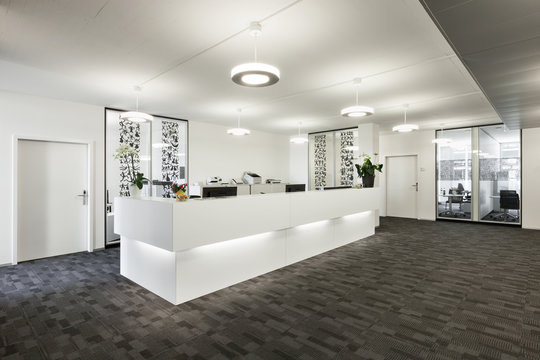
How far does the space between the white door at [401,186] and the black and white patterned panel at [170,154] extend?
7.38 meters

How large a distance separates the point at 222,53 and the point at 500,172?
353 inches

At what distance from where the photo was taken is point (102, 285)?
3.87 metres

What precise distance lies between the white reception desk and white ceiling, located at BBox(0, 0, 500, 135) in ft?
6.14

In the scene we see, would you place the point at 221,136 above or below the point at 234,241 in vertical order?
above

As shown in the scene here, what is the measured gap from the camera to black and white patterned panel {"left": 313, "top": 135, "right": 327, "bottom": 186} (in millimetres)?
10141

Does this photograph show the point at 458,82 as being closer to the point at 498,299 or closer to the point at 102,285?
the point at 498,299

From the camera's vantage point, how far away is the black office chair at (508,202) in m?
8.08

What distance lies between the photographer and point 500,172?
844 cm

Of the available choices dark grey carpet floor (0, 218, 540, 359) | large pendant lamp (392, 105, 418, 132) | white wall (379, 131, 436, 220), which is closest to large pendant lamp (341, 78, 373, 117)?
large pendant lamp (392, 105, 418, 132)

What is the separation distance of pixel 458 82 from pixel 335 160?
526cm

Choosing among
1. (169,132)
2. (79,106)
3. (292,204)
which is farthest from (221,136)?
(292,204)

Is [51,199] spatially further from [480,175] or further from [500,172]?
[500,172]

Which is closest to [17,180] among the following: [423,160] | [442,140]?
[442,140]

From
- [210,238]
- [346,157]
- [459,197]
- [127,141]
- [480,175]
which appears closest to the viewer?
[210,238]
